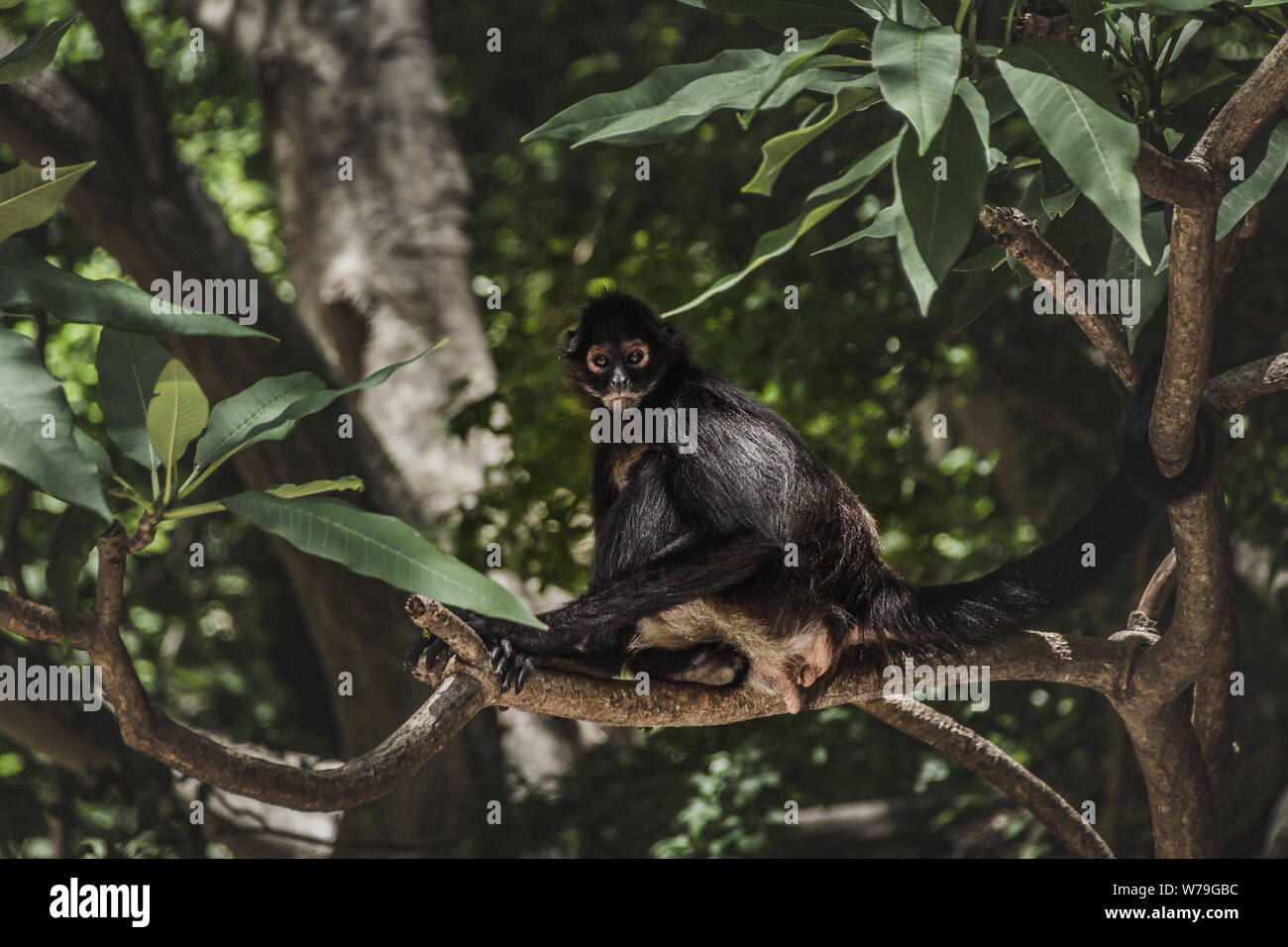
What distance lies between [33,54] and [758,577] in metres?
2.08

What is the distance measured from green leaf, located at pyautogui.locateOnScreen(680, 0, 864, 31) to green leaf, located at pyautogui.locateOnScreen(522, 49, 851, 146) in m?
0.19

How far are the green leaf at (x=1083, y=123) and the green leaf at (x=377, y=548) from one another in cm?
112

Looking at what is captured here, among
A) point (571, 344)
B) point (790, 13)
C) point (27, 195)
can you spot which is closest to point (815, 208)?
point (790, 13)

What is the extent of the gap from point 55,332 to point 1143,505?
6838mm

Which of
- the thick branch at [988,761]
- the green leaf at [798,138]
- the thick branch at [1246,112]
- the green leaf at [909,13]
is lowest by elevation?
the thick branch at [988,761]

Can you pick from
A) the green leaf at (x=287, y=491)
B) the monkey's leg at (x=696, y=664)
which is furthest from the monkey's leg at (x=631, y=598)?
the green leaf at (x=287, y=491)

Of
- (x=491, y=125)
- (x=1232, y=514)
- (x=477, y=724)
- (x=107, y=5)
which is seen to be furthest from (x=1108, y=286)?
(x=491, y=125)

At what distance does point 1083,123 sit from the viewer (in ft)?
6.73

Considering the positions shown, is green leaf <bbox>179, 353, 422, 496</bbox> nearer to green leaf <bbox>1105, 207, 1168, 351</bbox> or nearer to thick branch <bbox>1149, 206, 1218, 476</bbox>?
thick branch <bbox>1149, 206, 1218, 476</bbox>

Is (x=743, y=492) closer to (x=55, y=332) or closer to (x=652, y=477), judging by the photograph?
(x=652, y=477)

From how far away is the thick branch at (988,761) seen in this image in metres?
3.67

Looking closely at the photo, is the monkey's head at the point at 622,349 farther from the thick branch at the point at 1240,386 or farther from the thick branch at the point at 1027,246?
the thick branch at the point at 1240,386

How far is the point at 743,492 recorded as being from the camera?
3.46 meters

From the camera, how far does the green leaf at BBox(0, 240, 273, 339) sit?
2.28 meters
